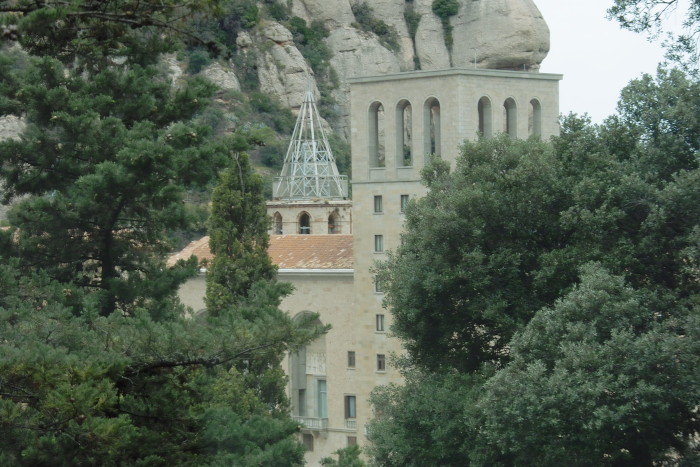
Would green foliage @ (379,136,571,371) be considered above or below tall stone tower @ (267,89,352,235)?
below

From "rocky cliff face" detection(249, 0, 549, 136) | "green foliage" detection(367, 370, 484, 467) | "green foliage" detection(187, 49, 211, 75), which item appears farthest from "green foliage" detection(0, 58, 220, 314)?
"rocky cliff face" detection(249, 0, 549, 136)

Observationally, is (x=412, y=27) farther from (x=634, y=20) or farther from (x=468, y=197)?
(x=634, y=20)

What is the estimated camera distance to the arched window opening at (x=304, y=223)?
78875 millimetres

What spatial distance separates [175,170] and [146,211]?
240cm

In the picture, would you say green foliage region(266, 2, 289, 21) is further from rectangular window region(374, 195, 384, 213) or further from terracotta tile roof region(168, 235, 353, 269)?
rectangular window region(374, 195, 384, 213)

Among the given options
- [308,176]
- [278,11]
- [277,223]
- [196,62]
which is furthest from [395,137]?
[278,11]

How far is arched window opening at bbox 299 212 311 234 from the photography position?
7888 centimetres

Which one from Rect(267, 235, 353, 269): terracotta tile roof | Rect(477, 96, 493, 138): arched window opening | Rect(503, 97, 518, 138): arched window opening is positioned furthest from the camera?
Rect(267, 235, 353, 269): terracotta tile roof

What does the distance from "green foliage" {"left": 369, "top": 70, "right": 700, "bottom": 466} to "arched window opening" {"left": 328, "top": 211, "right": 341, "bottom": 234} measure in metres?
44.2

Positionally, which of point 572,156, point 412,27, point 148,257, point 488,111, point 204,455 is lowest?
point 204,455

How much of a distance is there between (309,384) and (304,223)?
73.5 ft

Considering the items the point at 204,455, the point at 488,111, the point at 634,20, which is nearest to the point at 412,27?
the point at 488,111

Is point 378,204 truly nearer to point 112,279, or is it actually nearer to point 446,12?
point 112,279

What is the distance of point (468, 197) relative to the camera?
1286 inches
